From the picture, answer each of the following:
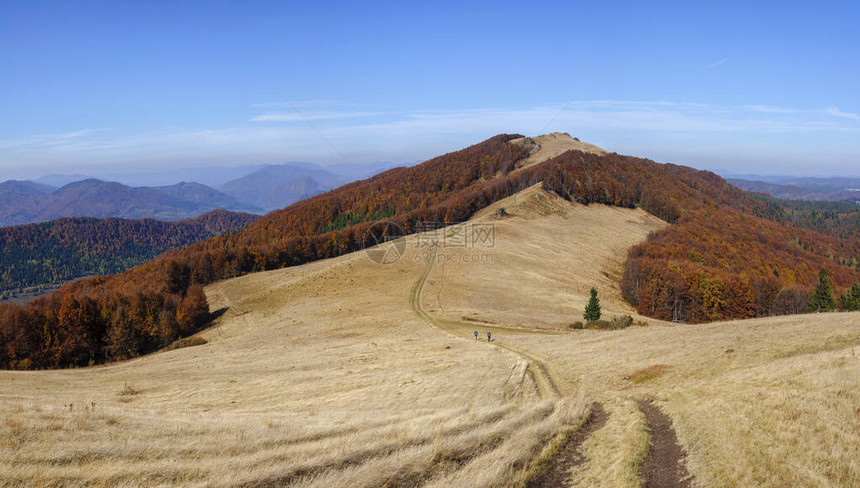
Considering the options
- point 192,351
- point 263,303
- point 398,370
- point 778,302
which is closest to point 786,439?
point 398,370

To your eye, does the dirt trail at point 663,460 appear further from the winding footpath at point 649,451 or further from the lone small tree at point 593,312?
the lone small tree at point 593,312

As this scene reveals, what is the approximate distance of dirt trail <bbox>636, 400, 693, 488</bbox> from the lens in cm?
1166

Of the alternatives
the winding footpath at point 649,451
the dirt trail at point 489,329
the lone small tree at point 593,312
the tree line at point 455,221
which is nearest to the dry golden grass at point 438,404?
the dirt trail at point 489,329

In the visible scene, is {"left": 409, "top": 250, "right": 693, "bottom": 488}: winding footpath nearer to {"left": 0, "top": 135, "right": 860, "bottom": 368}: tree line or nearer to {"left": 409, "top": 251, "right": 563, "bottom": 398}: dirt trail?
{"left": 409, "top": 251, "right": 563, "bottom": 398}: dirt trail

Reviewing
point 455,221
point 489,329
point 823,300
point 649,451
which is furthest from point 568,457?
point 455,221

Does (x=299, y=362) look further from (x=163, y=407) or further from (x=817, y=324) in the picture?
(x=817, y=324)

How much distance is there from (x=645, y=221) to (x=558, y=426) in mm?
138453

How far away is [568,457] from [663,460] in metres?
2.87

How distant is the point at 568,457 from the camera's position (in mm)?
13844

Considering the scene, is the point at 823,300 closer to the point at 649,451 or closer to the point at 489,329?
the point at 489,329

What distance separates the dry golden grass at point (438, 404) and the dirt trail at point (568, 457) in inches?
15.5

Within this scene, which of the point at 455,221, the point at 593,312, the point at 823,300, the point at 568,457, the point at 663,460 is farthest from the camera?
the point at 455,221

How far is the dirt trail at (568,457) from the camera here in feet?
40.3

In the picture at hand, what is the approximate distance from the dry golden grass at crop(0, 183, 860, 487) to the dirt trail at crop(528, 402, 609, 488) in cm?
39
